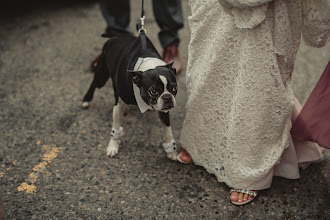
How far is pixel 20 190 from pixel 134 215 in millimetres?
781

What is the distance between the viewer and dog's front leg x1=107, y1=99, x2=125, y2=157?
2.50m

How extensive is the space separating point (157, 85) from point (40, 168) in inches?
43.7

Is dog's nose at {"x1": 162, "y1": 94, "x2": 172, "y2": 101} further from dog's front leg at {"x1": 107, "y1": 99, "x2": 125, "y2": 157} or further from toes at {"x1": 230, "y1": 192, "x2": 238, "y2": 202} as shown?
toes at {"x1": 230, "y1": 192, "x2": 238, "y2": 202}

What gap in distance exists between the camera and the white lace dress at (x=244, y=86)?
1.91 m

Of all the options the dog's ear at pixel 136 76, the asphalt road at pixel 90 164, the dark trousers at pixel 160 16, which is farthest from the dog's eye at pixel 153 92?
the dark trousers at pixel 160 16

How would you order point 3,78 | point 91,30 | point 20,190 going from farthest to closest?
point 91,30
point 3,78
point 20,190

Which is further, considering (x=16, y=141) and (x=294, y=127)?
(x=16, y=141)

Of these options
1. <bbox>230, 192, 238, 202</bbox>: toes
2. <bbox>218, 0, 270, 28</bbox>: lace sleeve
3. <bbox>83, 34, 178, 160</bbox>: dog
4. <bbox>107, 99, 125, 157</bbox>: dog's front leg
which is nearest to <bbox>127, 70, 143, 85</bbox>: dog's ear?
<bbox>83, 34, 178, 160</bbox>: dog

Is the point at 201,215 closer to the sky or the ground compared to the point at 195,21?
closer to the ground

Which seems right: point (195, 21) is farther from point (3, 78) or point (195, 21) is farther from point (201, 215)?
point (3, 78)

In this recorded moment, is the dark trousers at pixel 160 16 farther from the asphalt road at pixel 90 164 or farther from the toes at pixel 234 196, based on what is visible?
the toes at pixel 234 196

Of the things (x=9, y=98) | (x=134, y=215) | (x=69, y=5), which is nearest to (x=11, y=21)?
(x=69, y=5)

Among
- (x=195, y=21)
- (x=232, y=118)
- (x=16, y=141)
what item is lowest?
(x=16, y=141)

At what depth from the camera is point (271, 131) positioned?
217 centimetres
